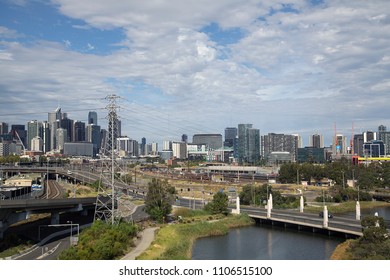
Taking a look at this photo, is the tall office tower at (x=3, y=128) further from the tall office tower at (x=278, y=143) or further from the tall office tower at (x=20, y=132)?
the tall office tower at (x=278, y=143)

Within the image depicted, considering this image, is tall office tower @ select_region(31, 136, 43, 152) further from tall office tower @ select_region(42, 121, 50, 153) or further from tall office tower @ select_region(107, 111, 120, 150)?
tall office tower @ select_region(107, 111, 120, 150)

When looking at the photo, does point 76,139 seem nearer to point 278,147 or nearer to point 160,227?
point 278,147

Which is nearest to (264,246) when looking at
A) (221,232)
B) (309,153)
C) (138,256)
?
A: (221,232)

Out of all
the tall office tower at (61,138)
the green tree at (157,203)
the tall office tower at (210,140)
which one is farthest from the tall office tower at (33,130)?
the green tree at (157,203)

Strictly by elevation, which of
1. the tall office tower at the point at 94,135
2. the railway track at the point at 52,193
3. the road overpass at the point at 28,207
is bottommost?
the railway track at the point at 52,193

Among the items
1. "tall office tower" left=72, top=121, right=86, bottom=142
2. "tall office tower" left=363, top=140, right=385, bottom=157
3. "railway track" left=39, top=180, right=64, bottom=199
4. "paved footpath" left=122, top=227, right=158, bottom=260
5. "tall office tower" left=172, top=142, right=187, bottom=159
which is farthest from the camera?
"tall office tower" left=172, top=142, right=187, bottom=159

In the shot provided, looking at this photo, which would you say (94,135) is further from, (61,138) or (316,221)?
(316,221)

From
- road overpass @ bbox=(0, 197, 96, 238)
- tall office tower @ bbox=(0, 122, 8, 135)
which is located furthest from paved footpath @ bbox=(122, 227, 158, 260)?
tall office tower @ bbox=(0, 122, 8, 135)
